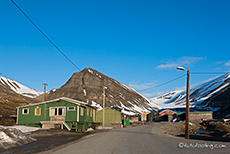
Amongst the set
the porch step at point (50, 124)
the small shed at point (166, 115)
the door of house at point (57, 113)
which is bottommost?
the small shed at point (166, 115)

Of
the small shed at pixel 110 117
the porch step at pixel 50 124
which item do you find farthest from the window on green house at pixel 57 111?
the small shed at pixel 110 117

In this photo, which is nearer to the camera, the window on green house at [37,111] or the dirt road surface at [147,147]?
the dirt road surface at [147,147]

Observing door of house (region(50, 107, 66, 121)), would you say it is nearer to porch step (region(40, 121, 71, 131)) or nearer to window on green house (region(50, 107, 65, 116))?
window on green house (region(50, 107, 65, 116))

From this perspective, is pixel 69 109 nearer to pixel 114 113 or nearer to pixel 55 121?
pixel 55 121

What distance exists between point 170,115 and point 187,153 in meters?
111

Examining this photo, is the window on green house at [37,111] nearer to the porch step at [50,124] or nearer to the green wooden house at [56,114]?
the green wooden house at [56,114]

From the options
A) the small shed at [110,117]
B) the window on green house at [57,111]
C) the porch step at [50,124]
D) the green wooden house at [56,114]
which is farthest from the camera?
the small shed at [110,117]

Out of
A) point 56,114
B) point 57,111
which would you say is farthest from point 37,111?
point 57,111

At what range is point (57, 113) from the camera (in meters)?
37.5

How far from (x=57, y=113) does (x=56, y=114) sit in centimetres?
25

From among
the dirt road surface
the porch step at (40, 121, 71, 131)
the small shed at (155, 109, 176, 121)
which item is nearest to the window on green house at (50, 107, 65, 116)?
the porch step at (40, 121, 71, 131)

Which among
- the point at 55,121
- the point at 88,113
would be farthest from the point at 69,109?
the point at 88,113

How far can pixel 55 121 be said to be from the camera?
3606 cm

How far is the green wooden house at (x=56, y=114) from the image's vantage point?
36.5m
